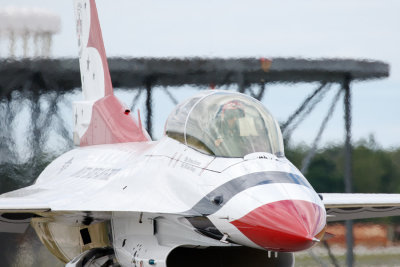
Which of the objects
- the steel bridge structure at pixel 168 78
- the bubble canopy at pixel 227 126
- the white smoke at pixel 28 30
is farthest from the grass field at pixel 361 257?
the bubble canopy at pixel 227 126

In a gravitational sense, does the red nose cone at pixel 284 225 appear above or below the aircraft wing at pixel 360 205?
above

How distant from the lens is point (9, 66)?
46.9ft

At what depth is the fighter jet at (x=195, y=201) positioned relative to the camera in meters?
7.17

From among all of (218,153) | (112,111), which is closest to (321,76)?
(112,111)

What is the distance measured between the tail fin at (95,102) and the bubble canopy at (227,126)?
3350mm

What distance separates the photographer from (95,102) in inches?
500

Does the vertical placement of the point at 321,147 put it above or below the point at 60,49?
below

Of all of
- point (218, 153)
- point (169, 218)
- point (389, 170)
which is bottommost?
point (389, 170)

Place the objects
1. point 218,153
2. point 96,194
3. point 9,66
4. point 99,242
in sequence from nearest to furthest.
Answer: point 218,153, point 96,194, point 99,242, point 9,66

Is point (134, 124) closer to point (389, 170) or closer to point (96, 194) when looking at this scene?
point (96, 194)

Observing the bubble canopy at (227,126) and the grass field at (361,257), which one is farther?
the grass field at (361,257)

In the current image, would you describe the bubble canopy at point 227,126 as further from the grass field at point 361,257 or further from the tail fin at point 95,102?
the grass field at point 361,257

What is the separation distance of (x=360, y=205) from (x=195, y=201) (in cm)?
283

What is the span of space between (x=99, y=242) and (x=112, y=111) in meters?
3.02
